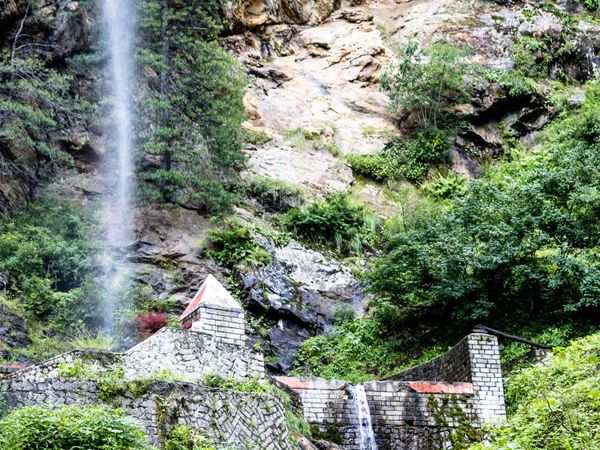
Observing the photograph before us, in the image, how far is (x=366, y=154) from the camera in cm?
2922

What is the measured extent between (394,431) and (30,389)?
6.42 m

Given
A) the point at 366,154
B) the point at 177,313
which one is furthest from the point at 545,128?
the point at 177,313

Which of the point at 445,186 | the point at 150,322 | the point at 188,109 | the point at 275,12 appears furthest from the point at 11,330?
the point at 275,12

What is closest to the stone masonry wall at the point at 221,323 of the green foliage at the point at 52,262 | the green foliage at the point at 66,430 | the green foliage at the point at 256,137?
the green foliage at the point at 66,430

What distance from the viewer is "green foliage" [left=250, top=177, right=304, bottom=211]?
2549 centimetres

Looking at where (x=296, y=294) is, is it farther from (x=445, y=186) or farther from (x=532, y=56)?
(x=532, y=56)

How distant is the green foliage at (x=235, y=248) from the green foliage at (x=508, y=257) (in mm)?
3383

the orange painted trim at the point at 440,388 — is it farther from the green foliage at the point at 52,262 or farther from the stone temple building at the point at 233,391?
the green foliage at the point at 52,262

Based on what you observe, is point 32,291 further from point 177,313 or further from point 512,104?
point 512,104

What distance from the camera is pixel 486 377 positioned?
1553 cm

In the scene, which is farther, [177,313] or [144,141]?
[144,141]

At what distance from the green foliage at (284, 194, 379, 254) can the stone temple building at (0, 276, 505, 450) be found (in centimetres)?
862

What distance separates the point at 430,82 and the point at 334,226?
7.38 meters

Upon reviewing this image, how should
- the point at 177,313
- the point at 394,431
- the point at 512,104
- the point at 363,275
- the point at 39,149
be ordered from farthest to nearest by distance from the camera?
the point at 512,104 → the point at 363,275 → the point at 39,149 → the point at 177,313 → the point at 394,431
